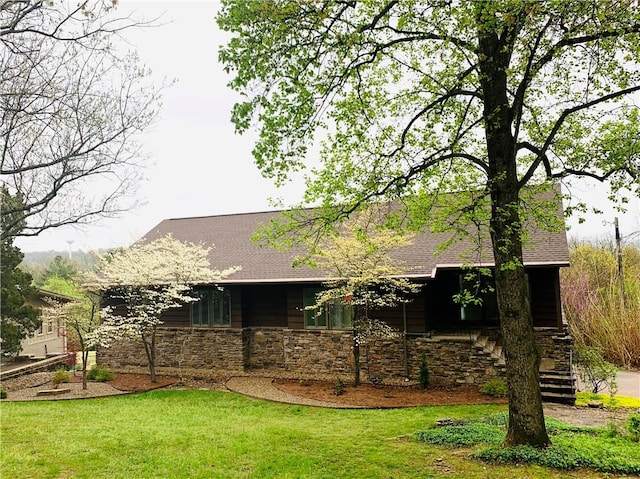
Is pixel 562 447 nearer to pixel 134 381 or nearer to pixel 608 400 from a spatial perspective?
pixel 608 400

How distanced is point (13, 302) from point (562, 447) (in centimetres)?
2101

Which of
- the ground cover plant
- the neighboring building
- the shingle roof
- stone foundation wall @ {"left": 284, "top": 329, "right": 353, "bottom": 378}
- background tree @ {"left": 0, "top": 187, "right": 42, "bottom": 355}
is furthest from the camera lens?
the neighboring building

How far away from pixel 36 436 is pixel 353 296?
8312 mm

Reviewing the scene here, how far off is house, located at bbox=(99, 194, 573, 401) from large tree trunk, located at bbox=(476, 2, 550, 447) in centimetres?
563

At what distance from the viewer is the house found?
43.5ft

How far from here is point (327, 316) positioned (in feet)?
51.4

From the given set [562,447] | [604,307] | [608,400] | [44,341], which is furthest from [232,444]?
[44,341]

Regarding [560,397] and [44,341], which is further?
[44,341]

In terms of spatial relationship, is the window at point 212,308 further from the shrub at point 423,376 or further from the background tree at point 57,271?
the background tree at point 57,271

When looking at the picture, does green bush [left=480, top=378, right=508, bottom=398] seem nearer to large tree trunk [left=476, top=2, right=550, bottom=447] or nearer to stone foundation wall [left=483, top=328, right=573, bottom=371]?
stone foundation wall [left=483, top=328, right=573, bottom=371]

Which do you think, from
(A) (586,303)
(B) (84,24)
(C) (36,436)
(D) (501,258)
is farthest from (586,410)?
(B) (84,24)

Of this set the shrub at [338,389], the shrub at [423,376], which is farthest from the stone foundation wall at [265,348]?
the shrub at [423,376]

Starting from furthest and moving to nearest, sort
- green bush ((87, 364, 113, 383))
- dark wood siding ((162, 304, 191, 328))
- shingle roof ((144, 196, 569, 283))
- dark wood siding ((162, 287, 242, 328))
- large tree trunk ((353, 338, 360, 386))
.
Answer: dark wood siding ((162, 304, 191, 328)) < dark wood siding ((162, 287, 242, 328)) < green bush ((87, 364, 113, 383)) < large tree trunk ((353, 338, 360, 386)) < shingle roof ((144, 196, 569, 283))

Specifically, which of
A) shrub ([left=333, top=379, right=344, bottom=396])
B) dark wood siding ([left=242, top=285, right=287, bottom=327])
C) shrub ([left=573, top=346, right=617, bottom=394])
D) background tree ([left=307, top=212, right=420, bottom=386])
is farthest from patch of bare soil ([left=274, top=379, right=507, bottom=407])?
shrub ([left=573, top=346, right=617, bottom=394])
